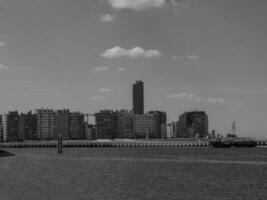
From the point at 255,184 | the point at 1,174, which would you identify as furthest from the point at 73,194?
the point at 1,174

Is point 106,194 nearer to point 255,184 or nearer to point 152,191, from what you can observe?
point 152,191

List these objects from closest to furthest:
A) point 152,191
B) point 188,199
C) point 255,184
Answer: point 188,199 < point 152,191 < point 255,184

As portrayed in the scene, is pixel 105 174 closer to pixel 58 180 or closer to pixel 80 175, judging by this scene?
pixel 80 175

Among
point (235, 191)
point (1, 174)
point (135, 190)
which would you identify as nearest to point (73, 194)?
point (135, 190)

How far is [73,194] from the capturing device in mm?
64812

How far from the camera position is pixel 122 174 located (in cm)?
9494

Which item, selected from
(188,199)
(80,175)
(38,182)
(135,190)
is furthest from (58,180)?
(188,199)

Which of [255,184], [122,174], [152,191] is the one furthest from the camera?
[122,174]

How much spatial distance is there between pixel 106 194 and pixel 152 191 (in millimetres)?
6171

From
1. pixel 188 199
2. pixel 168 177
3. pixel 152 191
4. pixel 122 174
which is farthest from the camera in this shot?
pixel 122 174

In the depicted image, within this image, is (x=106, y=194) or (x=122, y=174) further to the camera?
(x=122, y=174)

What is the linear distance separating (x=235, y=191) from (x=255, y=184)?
390 inches

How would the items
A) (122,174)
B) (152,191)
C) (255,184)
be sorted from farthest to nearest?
(122,174), (255,184), (152,191)

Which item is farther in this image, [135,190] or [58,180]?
[58,180]
